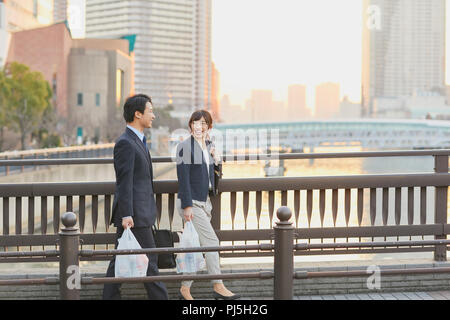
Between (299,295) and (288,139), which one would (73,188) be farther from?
(288,139)

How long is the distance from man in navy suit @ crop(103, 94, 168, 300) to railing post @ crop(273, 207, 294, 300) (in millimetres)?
1336

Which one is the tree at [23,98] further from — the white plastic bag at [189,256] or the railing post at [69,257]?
the railing post at [69,257]

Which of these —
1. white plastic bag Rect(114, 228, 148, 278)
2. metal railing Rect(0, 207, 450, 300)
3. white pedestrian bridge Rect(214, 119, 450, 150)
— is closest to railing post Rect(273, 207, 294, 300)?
metal railing Rect(0, 207, 450, 300)

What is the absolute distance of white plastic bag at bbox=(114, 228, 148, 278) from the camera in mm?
5215

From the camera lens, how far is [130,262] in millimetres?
5250

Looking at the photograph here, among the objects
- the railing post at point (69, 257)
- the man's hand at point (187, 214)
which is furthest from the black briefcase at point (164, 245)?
the railing post at point (69, 257)

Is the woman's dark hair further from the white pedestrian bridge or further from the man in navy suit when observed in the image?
the white pedestrian bridge

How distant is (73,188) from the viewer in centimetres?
646

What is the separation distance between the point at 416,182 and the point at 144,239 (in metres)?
3.00

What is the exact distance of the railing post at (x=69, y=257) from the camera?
4379 millimetres

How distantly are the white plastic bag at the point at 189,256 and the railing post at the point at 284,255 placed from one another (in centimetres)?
131

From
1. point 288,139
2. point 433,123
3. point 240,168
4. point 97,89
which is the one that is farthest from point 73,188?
point 433,123

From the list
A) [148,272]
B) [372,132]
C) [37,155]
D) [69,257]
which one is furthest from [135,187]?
[372,132]
